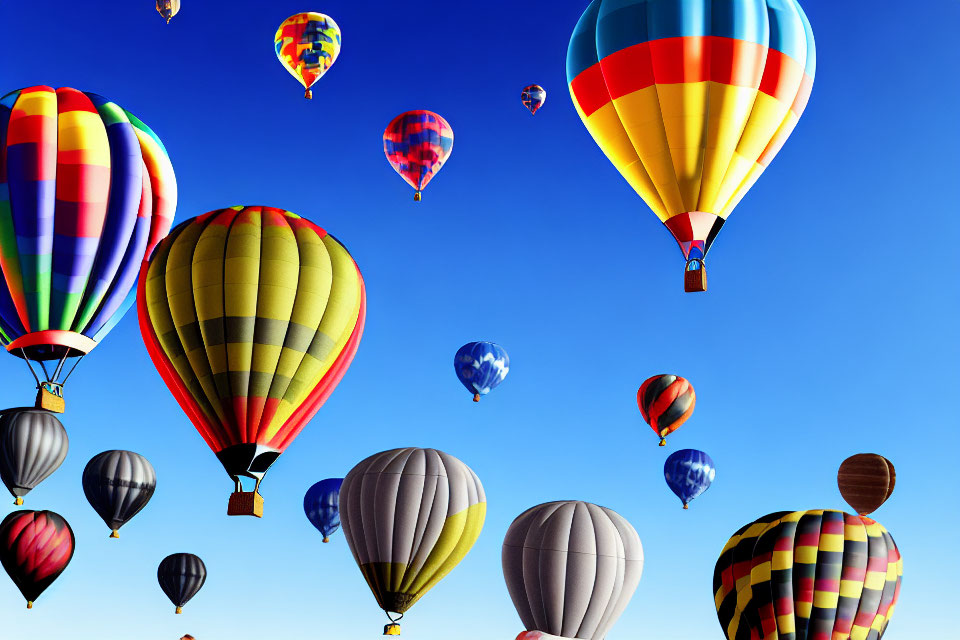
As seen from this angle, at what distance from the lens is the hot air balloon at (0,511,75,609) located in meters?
25.7

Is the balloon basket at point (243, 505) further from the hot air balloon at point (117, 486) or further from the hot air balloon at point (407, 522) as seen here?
the hot air balloon at point (117, 486)

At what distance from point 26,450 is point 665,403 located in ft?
38.0

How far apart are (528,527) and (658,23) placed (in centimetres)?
744

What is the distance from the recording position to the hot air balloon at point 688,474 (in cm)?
2711

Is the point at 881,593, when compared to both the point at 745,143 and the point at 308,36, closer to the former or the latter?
the point at 745,143

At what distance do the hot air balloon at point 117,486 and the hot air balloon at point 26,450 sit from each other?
1506 millimetres

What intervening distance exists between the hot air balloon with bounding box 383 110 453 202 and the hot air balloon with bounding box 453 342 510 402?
3.49m

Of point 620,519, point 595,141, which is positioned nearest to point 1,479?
point 620,519

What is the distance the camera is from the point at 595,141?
18422 mm

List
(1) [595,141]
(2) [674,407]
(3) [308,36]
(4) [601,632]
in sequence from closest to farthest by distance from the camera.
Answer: (1) [595,141]
(4) [601,632]
(3) [308,36]
(2) [674,407]

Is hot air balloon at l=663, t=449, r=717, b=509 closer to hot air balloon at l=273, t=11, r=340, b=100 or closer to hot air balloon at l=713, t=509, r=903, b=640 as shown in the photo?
hot air balloon at l=713, t=509, r=903, b=640

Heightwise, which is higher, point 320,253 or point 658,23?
point 658,23

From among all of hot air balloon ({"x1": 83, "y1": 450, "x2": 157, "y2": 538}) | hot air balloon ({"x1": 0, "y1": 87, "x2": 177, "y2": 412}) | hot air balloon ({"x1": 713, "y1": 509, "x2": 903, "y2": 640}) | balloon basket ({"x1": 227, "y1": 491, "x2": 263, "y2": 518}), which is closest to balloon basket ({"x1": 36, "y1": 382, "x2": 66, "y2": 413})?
hot air balloon ({"x1": 0, "y1": 87, "x2": 177, "y2": 412})

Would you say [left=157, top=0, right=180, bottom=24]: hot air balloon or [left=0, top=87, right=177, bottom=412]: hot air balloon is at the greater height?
[left=157, top=0, right=180, bottom=24]: hot air balloon
